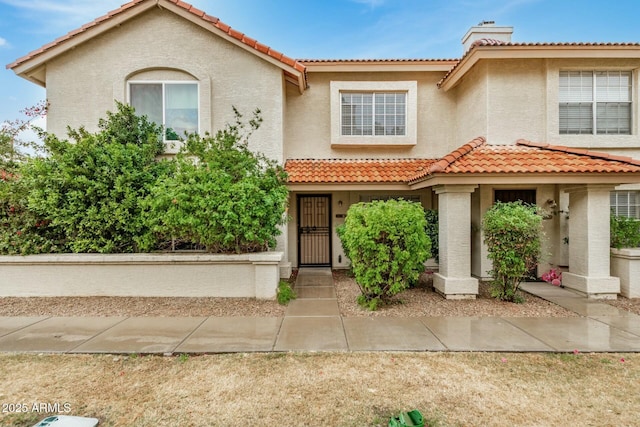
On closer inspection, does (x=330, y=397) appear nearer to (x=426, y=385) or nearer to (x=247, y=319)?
(x=426, y=385)

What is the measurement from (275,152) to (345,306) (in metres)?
5.24

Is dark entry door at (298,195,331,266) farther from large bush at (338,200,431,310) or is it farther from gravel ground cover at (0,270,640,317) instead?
large bush at (338,200,431,310)

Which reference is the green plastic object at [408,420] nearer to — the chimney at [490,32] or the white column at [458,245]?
the white column at [458,245]

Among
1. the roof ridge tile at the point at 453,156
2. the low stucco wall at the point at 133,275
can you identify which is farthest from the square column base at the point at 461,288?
the low stucco wall at the point at 133,275

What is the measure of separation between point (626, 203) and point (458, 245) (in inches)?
275

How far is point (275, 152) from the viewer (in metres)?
10.3

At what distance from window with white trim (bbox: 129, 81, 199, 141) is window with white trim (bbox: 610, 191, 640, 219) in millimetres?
13490

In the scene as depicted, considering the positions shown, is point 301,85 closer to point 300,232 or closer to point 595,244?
point 300,232

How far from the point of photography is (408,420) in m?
3.32

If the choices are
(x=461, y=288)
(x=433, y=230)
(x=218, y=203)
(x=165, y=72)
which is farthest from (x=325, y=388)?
(x=165, y=72)

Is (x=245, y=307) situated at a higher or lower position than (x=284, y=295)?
lower

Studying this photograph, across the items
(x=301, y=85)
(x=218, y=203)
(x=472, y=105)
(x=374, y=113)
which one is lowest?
(x=218, y=203)

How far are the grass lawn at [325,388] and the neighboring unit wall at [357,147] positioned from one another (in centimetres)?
842

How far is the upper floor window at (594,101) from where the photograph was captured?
1038cm
